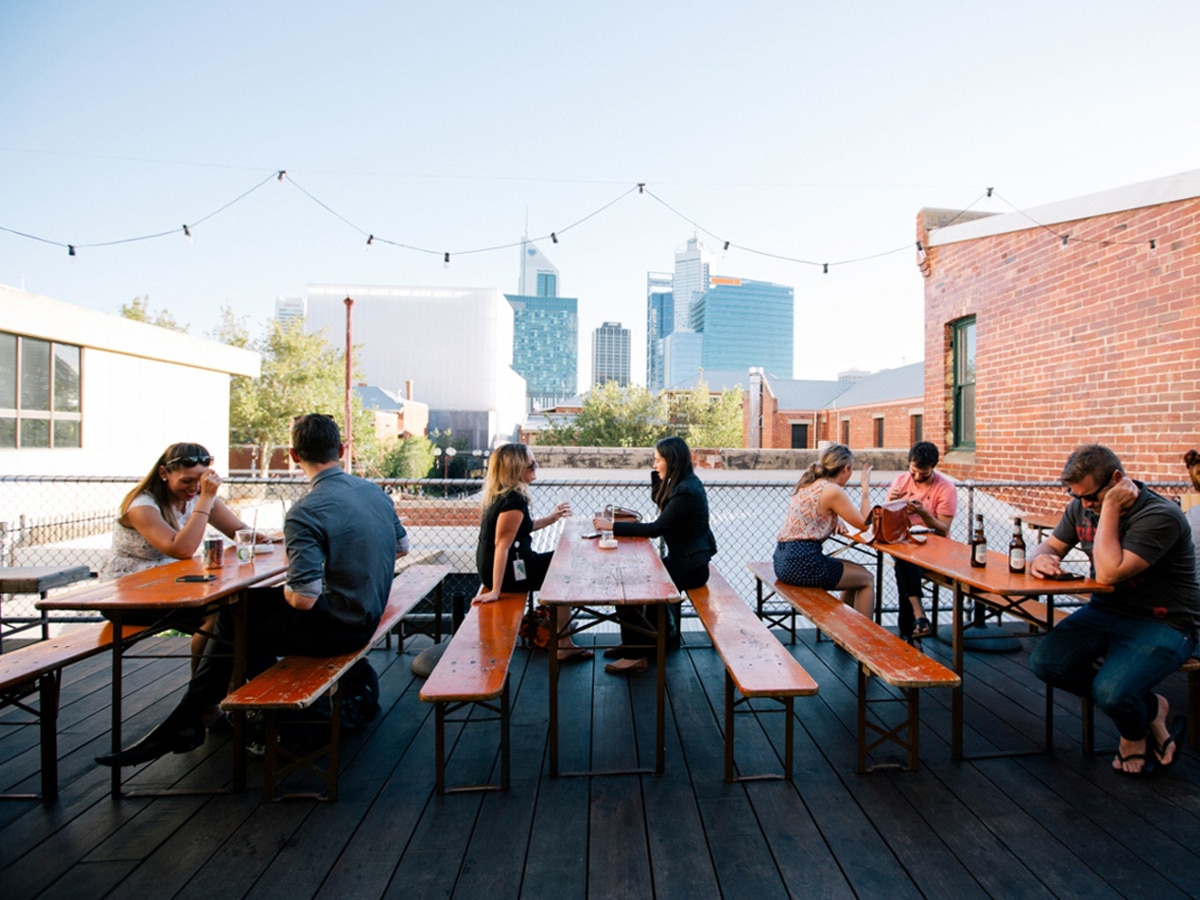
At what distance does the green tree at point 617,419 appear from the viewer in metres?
35.5

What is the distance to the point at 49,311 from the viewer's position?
1453 cm

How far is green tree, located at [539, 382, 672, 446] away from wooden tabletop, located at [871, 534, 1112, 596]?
1213 inches

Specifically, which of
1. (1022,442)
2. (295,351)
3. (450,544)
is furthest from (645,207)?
(295,351)

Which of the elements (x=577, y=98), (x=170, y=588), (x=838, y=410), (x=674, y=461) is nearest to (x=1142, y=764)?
(x=674, y=461)

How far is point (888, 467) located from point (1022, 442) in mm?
3282

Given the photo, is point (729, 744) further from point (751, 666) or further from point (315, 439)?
point (315, 439)

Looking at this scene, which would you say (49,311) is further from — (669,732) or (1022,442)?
(1022,442)

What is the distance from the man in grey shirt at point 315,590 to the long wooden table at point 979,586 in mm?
2782

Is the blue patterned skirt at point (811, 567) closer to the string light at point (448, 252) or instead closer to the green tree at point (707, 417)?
the string light at point (448, 252)

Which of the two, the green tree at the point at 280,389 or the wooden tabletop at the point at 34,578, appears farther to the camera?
the green tree at the point at 280,389

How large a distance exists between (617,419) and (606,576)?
1278 inches

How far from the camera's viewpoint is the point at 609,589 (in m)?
3.03

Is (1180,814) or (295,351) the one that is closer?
(1180,814)

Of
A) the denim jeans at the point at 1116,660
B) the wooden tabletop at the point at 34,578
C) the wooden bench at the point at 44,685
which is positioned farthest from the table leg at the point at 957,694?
the wooden tabletop at the point at 34,578
